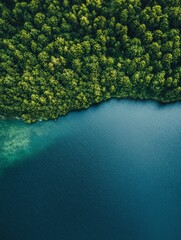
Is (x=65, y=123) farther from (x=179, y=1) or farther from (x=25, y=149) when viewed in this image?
(x=179, y=1)

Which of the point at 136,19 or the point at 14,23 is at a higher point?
the point at 136,19

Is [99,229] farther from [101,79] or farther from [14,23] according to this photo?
[14,23]

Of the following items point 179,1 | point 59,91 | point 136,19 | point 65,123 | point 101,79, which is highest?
point 179,1

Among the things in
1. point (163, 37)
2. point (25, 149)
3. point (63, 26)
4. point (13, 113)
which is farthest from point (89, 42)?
point (25, 149)

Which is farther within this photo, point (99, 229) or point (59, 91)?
point (59, 91)

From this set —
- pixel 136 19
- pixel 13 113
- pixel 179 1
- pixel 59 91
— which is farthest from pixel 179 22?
pixel 13 113

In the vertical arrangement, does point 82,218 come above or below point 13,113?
below
